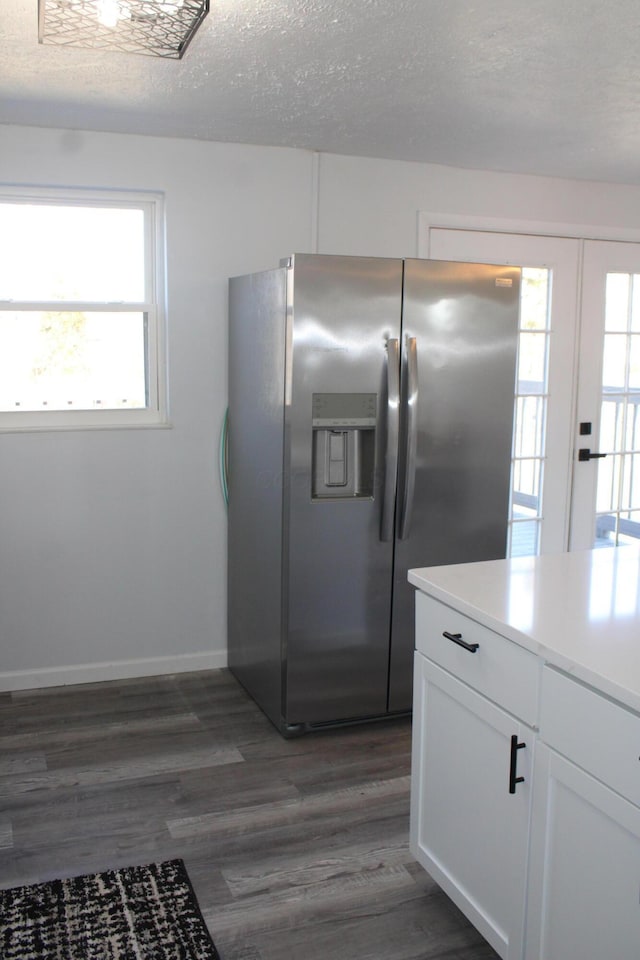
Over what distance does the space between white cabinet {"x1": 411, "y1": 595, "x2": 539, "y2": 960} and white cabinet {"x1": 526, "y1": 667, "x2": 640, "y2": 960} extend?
0.17 ft

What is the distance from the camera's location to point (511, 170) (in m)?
4.04

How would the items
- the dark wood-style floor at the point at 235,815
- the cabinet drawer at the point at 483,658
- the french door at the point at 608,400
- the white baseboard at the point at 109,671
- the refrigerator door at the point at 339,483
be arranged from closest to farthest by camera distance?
1. the cabinet drawer at the point at 483,658
2. the dark wood-style floor at the point at 235,815
3. the refrigerator door at the point at 339,483
4. the white baseboard at the point at 109,671
5. the french door at the point at 608,400

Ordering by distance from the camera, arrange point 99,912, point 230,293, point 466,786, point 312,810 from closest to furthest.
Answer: point 466,786 < point 99,912 < point 312,810 < point 230,293

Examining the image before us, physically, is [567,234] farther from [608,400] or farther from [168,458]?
[168,458]

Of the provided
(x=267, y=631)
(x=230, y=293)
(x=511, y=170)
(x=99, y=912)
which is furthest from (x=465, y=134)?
(x=99, y=912)

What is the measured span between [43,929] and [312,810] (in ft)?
2.88

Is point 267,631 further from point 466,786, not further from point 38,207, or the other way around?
point 38,207

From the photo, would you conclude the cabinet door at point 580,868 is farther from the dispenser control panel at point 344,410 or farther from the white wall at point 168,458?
the white wall at point 168,458

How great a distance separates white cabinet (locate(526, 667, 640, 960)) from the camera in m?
1.48

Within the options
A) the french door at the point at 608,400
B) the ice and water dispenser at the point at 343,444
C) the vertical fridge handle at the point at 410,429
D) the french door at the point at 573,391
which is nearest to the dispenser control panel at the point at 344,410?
the ice and water dispenser at the point at 343,444

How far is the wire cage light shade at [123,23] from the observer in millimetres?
1949

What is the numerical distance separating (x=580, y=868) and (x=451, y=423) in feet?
6.12

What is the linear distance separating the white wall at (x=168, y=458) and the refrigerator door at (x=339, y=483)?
2.68 ft

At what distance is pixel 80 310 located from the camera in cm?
356
